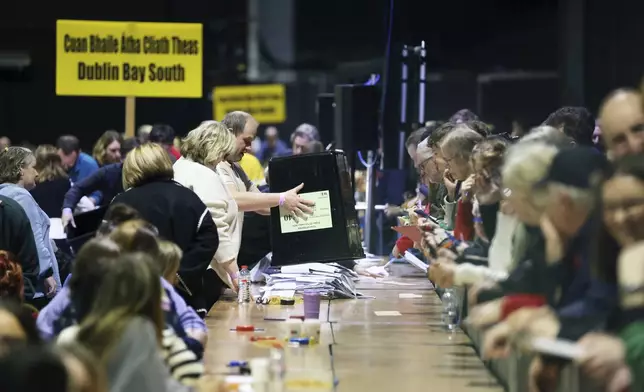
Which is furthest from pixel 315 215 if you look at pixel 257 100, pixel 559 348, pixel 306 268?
pixel 257 100

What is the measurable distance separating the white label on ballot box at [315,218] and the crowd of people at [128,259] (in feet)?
0.16

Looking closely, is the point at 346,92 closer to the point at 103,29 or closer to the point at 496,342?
the point at 103,29

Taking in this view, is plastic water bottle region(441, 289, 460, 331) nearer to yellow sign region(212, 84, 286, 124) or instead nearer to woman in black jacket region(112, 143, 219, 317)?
woman in black jacket region(112, 143, 219, 317)

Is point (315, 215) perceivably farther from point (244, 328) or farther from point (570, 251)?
point (570, 251)

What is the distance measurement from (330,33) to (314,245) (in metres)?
12.8

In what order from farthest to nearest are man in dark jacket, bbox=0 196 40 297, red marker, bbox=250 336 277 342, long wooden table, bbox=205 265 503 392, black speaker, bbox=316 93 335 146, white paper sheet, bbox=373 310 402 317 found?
black speaker, bbox=316 93 335 146, man in dark jacket, bbox=0 196 40 297, white paper sheet, bbox=373 310 402 317, red marker, bbox=250 336 277 342, long wooden table, bbox=205 265 503 392

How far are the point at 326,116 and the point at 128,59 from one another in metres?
3.68

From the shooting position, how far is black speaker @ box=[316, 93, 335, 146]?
1429 centimetres

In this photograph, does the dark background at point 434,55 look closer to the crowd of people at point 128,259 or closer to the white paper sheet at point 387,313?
the crowd of people at point 128,259

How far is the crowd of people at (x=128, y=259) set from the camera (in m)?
3.41

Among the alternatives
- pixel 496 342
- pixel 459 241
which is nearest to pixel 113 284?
pixel 496 342

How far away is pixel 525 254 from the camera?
4203mm

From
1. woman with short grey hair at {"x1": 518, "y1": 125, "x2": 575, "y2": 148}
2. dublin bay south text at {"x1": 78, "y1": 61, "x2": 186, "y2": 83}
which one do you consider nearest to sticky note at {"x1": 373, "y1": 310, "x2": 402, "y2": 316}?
woman with short grey hair at {"x1": 518, "y1": 125, "x2": 575, "y2": 148}

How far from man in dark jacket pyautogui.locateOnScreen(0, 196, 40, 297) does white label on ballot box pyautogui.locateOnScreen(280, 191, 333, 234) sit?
1437 mm
